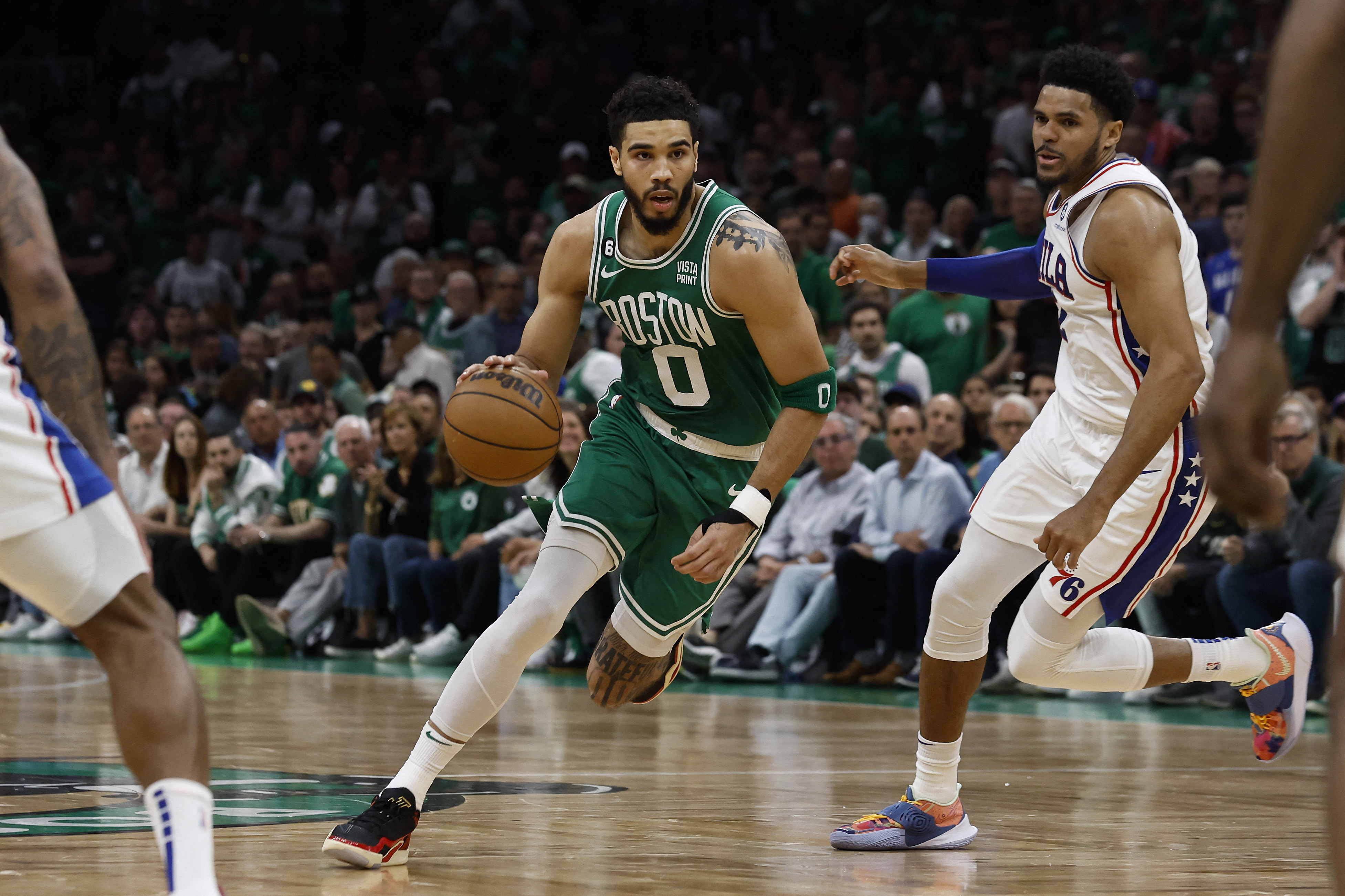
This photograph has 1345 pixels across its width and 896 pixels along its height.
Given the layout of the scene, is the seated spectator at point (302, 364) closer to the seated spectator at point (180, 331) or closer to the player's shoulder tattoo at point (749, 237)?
the seated spectator at point (180, 331)

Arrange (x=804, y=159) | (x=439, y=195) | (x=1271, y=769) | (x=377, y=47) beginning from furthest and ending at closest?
(x=377, y=47) → (x=439, y=195) → (x=804, y=159) → (x=1271, y=769)

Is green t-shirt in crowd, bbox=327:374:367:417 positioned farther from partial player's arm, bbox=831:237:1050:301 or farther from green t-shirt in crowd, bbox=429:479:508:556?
partial player's arm, bbox=831:237:1050:301

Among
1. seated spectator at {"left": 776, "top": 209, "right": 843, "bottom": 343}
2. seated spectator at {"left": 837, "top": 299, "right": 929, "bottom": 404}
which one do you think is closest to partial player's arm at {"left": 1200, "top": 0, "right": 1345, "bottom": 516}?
seated spectator at {"left": 837, "top": 299, "right": 929, "bottom": 404}

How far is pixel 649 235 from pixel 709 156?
398 inches

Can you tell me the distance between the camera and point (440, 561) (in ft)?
36.0

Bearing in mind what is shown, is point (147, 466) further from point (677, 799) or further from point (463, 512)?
point (677, 799)

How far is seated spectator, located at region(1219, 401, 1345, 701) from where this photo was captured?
7.83 m

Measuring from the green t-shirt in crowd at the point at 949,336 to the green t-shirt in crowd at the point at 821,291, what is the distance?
67cm

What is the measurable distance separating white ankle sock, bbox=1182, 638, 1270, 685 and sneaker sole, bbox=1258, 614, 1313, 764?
12cm

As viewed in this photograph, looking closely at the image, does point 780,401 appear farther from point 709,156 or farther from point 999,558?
point 709,156

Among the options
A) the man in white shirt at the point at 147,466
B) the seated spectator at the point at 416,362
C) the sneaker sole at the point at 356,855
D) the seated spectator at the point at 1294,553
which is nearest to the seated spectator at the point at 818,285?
the seated spectator at the point at 416,362

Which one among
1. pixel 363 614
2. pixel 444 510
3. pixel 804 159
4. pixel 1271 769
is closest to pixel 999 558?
pixel 1271 769

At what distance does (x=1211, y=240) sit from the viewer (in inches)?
396

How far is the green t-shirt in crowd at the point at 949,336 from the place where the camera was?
35.8 feet
